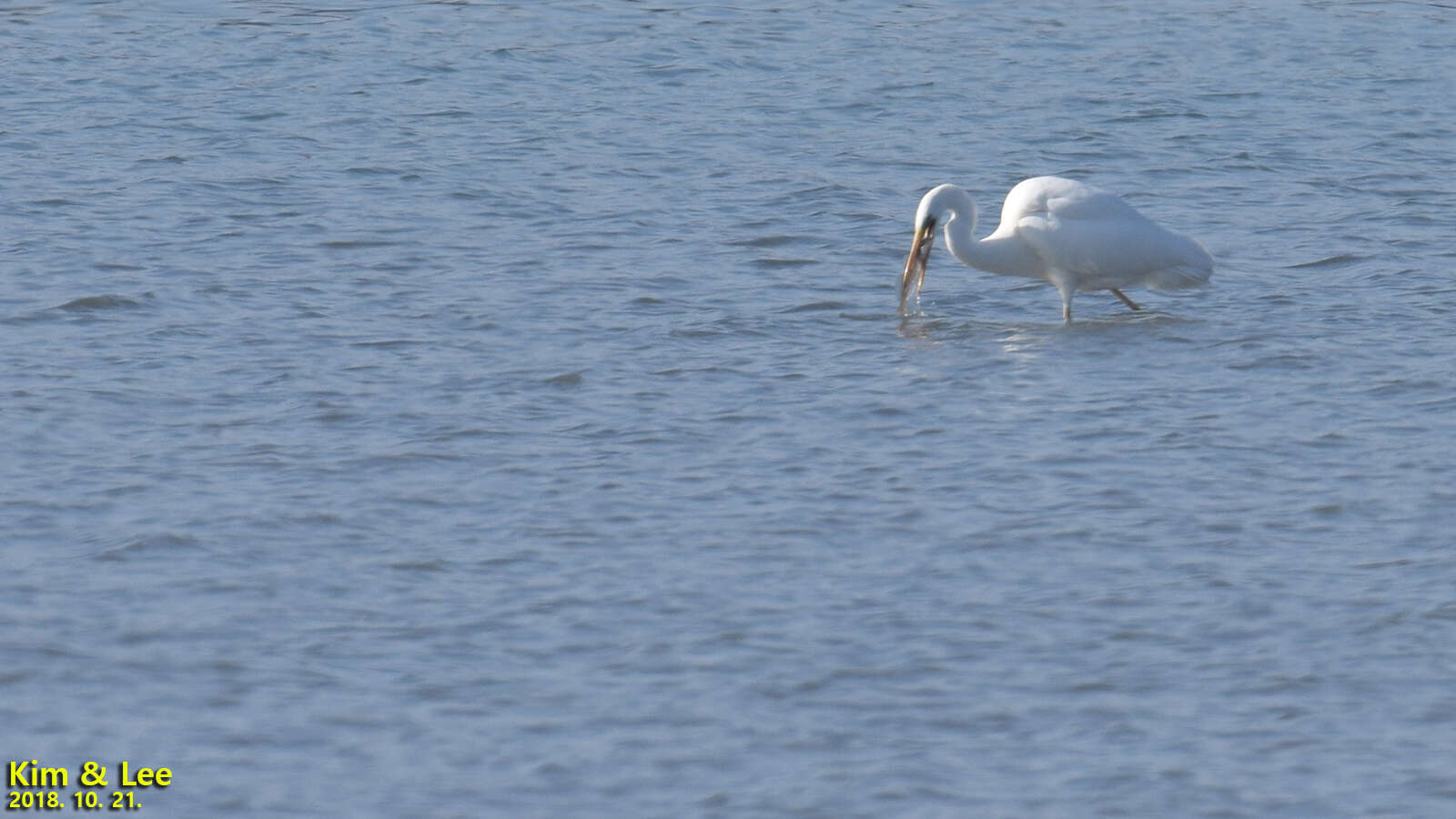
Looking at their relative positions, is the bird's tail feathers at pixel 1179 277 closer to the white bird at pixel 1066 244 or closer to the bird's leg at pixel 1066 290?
the white bird at pixel 1066 244

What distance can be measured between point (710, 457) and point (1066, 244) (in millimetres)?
3335

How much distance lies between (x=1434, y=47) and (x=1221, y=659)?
1438cm

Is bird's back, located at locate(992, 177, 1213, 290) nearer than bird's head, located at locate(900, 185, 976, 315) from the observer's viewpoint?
Yes

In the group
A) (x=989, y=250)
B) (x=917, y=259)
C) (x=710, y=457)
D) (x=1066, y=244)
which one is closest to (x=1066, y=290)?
(x=1066, y=244)

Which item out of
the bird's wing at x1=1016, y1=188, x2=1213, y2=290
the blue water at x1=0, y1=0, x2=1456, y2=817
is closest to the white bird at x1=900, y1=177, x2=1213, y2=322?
the bird's wing at x1=1016, y1=188, x2=1213, y2=290

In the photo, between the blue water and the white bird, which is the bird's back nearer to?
the white bird

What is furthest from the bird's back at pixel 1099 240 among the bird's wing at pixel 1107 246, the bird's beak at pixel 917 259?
the bird's beak at pixel 917 259

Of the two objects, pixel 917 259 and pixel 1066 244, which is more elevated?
pixel 1066 244

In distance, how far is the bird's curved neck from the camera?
1228 cm

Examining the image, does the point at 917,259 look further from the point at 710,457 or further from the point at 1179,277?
the point at 710,457

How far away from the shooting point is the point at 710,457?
9492mm

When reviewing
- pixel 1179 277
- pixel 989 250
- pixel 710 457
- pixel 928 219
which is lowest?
pixel 710 457

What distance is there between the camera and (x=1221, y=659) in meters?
7.31

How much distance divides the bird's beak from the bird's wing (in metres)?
0.47
